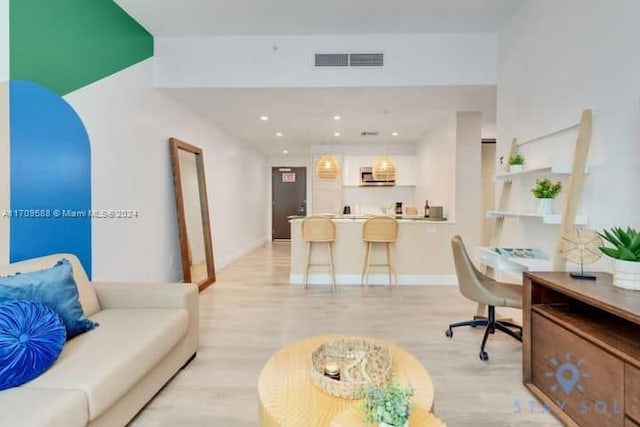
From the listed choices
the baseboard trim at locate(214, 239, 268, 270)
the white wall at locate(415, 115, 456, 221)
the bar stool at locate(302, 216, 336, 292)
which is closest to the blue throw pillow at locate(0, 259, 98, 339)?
the bar stool at locate(302, 216, 336, 292)

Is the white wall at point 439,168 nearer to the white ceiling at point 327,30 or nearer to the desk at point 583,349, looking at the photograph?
the white ceiling at point 327,30

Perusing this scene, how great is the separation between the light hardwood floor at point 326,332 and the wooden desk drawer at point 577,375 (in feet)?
0.55

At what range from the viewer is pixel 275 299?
4.19 metres

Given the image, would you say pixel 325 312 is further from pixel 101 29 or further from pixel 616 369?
pixel 101 29

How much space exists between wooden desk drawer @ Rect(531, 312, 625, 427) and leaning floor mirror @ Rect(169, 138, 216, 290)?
3.87m

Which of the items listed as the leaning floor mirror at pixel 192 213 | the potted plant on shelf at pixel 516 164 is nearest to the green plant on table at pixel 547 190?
the potted plant on shelf at pixel 516 164

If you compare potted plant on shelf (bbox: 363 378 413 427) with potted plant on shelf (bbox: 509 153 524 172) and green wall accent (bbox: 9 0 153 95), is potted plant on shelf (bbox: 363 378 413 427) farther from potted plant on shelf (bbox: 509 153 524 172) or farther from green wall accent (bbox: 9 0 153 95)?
green wall accent (bbox: 9 0 153 95)

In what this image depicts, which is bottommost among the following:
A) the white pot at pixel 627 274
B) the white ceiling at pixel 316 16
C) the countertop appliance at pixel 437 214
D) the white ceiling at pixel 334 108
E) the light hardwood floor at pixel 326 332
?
the light hardwood floor at pixel 326 332

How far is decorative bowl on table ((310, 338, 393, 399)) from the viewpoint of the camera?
138 cm

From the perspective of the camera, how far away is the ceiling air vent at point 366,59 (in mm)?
3826

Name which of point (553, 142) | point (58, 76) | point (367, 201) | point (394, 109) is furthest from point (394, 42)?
point (367, 201)

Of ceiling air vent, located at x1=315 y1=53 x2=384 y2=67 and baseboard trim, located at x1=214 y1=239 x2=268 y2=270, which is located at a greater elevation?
ceiling air vent, located at x1=315 y1=53 x2=384 y2=67

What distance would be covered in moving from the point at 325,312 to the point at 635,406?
2633mm

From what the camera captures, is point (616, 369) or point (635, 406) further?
point (616, 369)
